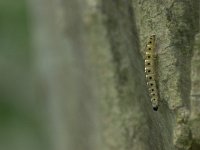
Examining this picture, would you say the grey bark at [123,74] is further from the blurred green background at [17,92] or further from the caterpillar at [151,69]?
the blurred green background at [17,92]

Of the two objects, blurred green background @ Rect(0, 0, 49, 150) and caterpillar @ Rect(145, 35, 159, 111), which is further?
blurred green background @ Rect(0, 0, 49, 150)

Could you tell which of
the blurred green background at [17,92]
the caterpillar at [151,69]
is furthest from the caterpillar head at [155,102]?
the blurred green background at [17,92]

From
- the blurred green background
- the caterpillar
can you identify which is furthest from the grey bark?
the blurred green background

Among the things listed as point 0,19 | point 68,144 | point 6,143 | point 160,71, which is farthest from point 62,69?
point 0,19

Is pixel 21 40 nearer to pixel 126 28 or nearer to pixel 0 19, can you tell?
pixel 0 19

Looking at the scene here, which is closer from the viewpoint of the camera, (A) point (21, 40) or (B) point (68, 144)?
(B) point (68, 144)

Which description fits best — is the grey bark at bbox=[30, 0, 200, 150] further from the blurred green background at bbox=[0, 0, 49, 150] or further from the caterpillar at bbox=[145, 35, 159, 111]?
the blurred green background at bbox=[0, 0, 49, 150]
